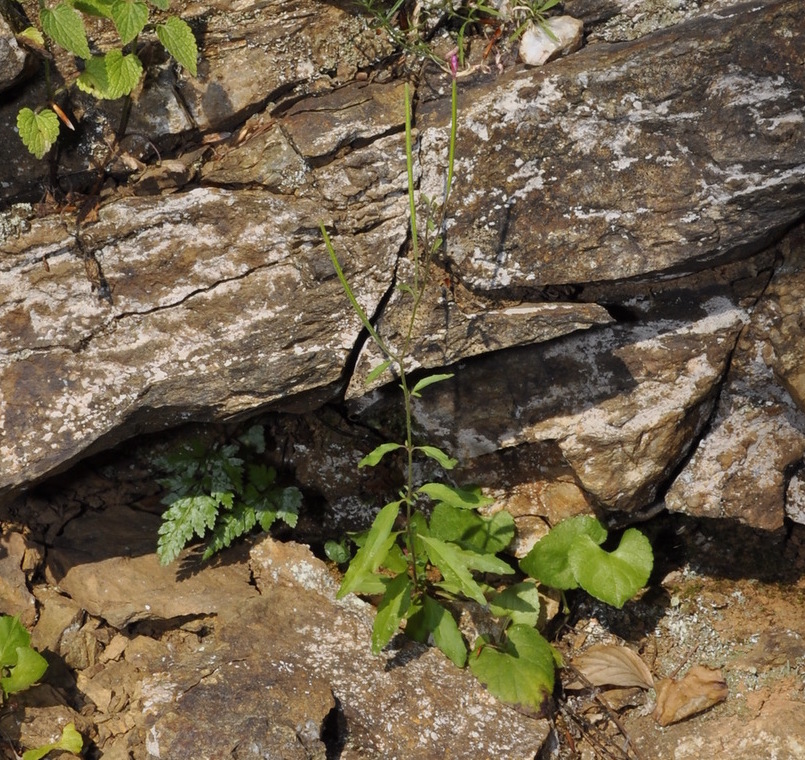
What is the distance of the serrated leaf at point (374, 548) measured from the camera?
2.97 meters

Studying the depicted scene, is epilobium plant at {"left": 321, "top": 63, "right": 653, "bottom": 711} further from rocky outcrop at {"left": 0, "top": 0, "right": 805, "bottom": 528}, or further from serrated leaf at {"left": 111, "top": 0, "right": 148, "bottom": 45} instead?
serrated leaf at {"left": 111, "top": 0, "right": 148, "bottom": 45}

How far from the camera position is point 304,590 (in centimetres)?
356

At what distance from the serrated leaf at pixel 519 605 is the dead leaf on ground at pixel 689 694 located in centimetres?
64

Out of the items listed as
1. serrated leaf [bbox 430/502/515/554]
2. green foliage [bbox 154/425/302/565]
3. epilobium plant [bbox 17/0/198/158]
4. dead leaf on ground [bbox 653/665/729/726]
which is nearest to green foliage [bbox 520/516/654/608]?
serrated leaf [bbox 430/502/515/554]

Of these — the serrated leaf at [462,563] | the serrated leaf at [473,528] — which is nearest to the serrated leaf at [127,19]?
the serrated leaf at [462,563]

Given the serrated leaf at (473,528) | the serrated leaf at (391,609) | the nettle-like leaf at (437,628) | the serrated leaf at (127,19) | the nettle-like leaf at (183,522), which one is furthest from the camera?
the serrated leaf at (473,528)

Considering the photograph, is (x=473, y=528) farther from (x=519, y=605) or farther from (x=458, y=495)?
(x=458, y=495)

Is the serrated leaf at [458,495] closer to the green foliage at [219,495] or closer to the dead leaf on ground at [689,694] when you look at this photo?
the green foliage at [219,495]

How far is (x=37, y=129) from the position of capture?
9.89ft

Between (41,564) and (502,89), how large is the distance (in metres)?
2.83

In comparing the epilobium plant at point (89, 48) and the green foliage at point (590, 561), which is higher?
the epilobium plant at point (89, 48)

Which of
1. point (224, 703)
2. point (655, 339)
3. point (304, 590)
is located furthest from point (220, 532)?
point (655, 339)

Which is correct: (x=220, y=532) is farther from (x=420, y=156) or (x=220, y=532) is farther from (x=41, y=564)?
(x=420, y=156)

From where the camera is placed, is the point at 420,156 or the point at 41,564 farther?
the point at 41,564
